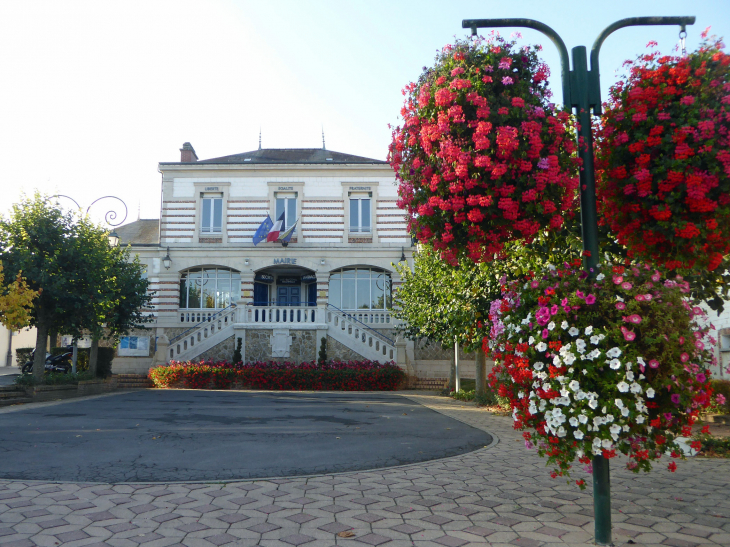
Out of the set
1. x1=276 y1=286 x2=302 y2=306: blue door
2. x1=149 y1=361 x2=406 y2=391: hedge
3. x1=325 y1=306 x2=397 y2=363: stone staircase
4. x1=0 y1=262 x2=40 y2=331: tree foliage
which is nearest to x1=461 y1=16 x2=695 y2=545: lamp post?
x1=0 y1=262 x2=40 y2=331: tree foliage

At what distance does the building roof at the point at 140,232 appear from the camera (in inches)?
1171

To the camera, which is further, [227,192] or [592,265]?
[227,192]

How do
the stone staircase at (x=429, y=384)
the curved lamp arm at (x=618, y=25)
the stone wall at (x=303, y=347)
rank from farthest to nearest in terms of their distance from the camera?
the stone wall at (x=303, y=347), the stone staircase at (x=429, y=384), the curved lamp arm at (x=618, y=25)

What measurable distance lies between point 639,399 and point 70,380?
17624 mm

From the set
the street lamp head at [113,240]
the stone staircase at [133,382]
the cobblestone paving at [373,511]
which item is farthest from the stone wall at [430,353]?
the cobblestone paving at [373,511]

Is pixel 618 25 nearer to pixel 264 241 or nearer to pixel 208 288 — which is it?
pixel 264 241

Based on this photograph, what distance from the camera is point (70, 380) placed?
57.2ft

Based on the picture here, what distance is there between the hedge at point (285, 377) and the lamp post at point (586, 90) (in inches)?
666

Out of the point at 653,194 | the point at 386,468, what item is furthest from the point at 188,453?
the point at 653,194

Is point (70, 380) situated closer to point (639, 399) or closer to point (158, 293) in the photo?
point (158, 293)

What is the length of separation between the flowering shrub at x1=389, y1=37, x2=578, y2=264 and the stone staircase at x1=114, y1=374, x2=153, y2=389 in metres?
20.4

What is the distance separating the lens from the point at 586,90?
4.75 metres

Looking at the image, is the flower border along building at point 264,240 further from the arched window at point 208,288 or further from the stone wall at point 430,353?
the stone wall at point 430,353

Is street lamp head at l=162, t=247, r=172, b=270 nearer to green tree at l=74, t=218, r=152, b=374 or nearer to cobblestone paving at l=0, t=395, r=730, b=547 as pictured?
green tree at l=74, t=218, r=152, b=374
